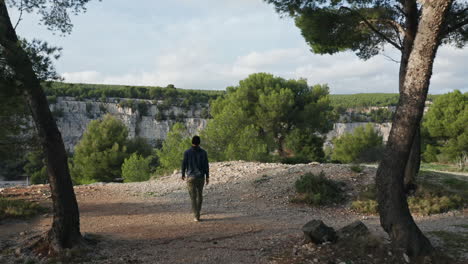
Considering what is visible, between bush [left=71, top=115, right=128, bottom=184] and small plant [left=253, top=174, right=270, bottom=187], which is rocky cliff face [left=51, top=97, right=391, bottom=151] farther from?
small plant [left=253, top=174, right=270, bottom=187]

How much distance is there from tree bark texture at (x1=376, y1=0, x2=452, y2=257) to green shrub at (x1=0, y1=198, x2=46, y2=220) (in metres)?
7.89

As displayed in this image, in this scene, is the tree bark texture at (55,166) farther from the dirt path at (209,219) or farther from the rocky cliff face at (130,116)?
the rocky cliff face at (130,116)

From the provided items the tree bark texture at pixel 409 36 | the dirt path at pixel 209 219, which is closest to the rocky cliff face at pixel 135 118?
the dirt path at pixel 209 219

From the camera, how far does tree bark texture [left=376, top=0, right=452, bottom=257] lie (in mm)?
4953

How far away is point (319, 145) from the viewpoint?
3164cm

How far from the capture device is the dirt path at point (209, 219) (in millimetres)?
5691

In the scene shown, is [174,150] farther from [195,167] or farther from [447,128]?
[447,128]

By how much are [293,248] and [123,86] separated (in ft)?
324

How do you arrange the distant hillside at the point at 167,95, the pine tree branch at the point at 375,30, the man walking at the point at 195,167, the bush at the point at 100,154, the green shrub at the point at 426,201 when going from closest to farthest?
the man walking at the point at 195,167, the green shrub at the point at 426,201, the pine tree branch at the point at 375,30, the bush at the point at 100,154, the distant hillside at the point at 167,95

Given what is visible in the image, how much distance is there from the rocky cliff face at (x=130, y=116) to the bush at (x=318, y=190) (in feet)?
214

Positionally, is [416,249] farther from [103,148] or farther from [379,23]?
[103,148]

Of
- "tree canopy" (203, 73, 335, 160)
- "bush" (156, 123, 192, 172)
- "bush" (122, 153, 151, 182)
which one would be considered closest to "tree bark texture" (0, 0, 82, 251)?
"bush" (156, 123, 192, 172)

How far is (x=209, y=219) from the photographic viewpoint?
26.0ft

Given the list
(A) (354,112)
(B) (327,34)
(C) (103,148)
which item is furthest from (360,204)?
(A) (354,112)
